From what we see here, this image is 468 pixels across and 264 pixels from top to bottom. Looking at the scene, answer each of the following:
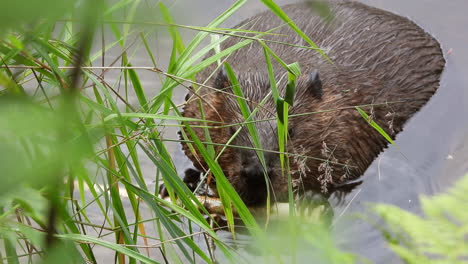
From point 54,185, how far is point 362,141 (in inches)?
Result: 153

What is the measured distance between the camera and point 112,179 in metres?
1.96

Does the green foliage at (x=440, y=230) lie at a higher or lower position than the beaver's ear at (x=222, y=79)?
lower

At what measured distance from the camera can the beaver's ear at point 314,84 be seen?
388 centimetres

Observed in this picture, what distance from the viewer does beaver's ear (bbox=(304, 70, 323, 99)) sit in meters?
3.88

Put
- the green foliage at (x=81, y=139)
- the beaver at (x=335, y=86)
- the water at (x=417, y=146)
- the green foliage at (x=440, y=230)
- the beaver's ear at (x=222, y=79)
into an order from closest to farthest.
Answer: the green foliage at (x=81, y=139)
the green foliage at (x=440, y=230)
the water at (x=417, y=146)
the beaver's ear at (x=222, y=79)
the beaver at (x=335, y=86)

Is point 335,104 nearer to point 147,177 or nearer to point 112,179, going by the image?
point 147,177

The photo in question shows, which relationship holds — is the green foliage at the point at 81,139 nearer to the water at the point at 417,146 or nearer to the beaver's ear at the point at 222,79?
the beaver's ear at the point at 222,79

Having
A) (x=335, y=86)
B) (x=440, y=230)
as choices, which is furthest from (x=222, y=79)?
(x=440, y=230)

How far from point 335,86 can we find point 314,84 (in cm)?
34

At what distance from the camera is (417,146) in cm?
433

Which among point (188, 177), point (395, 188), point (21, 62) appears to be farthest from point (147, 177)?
point (21, 62)

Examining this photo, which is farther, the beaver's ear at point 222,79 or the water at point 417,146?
the beaver's ear at point 222,79

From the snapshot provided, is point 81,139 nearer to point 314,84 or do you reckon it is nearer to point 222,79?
point 222,79

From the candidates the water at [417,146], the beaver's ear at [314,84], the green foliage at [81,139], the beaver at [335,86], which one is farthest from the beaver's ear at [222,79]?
the green foliage at [81,139]
